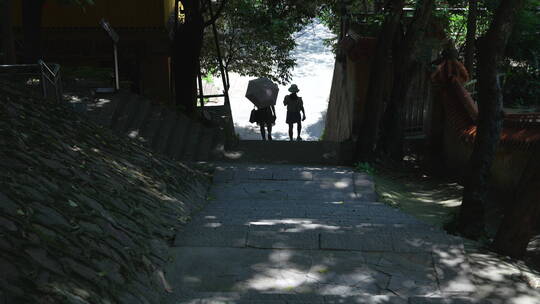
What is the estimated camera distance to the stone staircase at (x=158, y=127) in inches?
496

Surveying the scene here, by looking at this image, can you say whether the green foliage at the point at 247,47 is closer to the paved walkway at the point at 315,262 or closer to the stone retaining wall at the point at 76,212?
the stone retaining wall at the point at 76,212

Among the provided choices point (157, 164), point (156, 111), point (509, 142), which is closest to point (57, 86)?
point (157, 164)

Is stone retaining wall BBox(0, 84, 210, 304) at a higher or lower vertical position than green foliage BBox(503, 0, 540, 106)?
lower

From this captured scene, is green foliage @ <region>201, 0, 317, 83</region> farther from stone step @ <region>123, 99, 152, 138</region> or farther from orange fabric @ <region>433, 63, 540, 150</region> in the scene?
orange fabric @ <region>433, 63, 540, 150</region>

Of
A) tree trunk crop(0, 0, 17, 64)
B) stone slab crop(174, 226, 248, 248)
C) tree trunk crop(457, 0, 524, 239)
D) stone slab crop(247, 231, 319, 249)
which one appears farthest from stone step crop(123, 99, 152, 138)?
tree trunk crop(457, 0, 524, 239)

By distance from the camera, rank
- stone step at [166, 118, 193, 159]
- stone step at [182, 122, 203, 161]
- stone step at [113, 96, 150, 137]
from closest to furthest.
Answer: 1. stone step at [113, 96, 150, 137]
2. stone step at [166, 118, 193, 159]
3. stone step at [182, 122, 203, 161]

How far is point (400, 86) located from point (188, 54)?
218 inches

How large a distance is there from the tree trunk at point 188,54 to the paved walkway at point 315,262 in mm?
8647

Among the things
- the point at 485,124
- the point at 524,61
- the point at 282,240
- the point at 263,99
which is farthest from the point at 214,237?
the point at 524,61

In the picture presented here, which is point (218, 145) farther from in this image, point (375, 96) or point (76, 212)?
point (76, 212)

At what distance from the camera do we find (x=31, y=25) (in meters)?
12.1

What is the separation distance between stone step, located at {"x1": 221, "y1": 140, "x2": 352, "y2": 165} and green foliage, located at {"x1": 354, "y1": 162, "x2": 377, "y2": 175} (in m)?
0.74

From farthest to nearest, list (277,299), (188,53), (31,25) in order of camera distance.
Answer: (188,53)
(31,25)
(277,299)

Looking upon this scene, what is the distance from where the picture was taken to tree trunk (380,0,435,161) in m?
13.0
